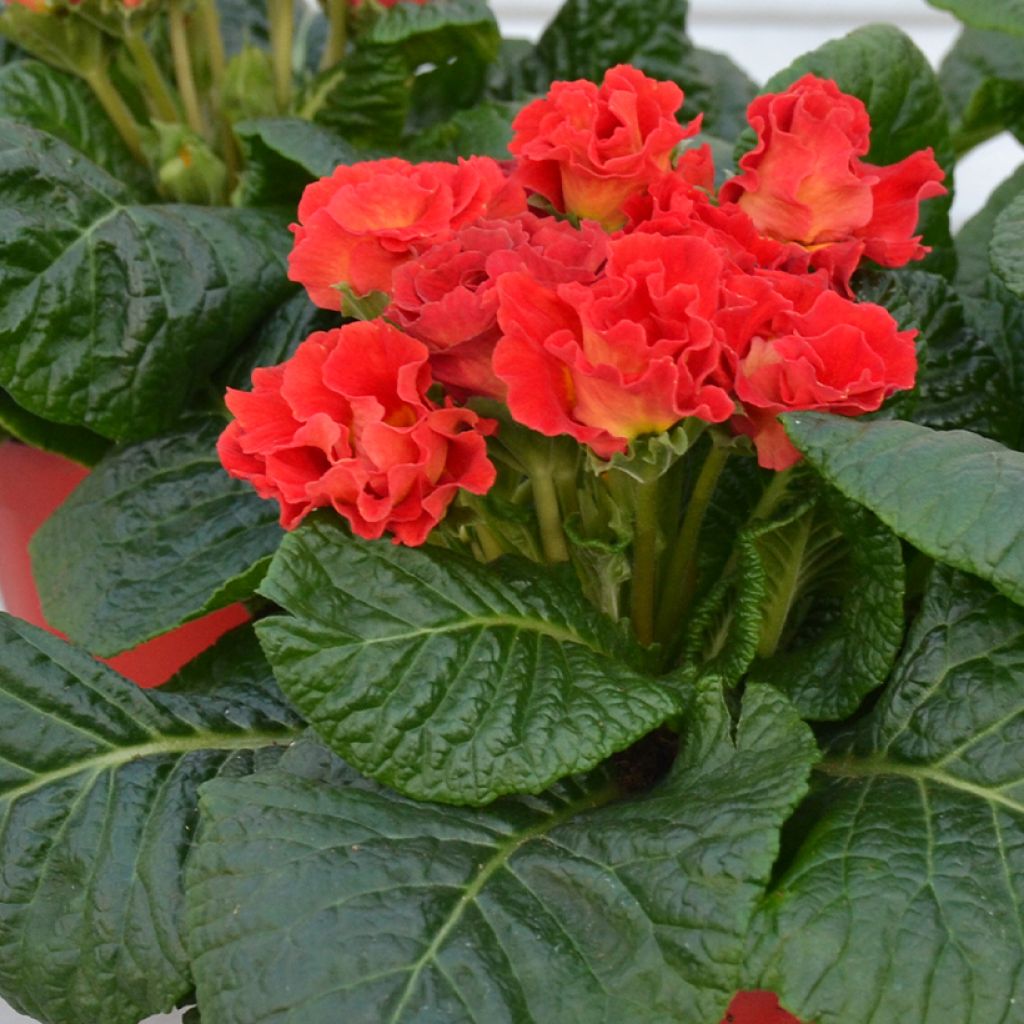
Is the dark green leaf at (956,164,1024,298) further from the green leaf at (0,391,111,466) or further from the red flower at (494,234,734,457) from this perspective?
the green leaf at (0,391,111,466)

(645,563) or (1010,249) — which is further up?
(1010,249)

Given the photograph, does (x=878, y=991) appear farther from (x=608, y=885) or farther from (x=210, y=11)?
(x=210, y=11)

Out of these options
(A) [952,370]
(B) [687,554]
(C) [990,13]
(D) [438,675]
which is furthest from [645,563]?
(C) [990,13]

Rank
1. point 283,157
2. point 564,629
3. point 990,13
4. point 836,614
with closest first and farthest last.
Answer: point 564,629
point 836,614
point 990,13
point 283,157

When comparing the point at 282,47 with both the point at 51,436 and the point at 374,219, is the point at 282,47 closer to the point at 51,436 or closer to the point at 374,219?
the point at 51,436

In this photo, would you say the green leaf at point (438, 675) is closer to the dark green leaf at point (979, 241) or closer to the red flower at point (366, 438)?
the red flower at point (366, 438)

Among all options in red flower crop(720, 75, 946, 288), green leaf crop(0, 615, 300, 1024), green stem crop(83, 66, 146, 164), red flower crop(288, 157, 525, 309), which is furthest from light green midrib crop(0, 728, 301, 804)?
green stem crop(83, 66, 146, 164)

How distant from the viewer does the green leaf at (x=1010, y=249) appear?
70 centimetres

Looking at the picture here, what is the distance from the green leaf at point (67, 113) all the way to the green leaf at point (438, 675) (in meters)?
0.61

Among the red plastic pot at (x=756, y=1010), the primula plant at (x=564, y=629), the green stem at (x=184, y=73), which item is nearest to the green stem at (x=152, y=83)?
the green stem at (x=184, y=73)

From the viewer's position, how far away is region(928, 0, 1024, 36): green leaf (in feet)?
2.86

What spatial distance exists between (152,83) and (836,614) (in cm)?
71

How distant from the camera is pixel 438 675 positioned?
581 millimetres

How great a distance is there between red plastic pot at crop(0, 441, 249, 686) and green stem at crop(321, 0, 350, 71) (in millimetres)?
420
